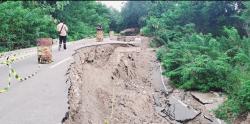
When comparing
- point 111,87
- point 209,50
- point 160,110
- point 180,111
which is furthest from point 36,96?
point 209,50

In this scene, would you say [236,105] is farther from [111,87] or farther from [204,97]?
[111,87]

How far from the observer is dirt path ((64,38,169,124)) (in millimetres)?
15773

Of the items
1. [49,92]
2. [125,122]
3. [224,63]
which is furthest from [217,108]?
[49,92]

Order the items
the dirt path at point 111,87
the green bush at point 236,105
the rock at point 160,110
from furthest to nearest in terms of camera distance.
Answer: the rock at point 160,110 < the green bush at point 236,105 < the dirt path at point 111,87

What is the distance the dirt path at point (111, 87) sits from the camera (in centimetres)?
1577

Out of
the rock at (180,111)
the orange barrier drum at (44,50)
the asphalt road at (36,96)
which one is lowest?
the rock at (180,111)

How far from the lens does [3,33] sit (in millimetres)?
28031

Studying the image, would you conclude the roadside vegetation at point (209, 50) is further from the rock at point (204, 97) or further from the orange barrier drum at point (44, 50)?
the orange barrier drum at point (44, 50)

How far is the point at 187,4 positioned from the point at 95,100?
23726mm

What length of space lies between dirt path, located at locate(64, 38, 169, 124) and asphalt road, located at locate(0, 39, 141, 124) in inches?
16.4

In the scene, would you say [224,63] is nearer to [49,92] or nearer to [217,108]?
[217,108]

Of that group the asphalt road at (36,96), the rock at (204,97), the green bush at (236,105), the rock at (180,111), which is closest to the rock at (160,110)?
the rock at (180,111)

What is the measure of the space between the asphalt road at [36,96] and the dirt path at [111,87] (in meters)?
0.42

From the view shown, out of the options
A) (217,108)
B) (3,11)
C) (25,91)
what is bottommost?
(217,108)
